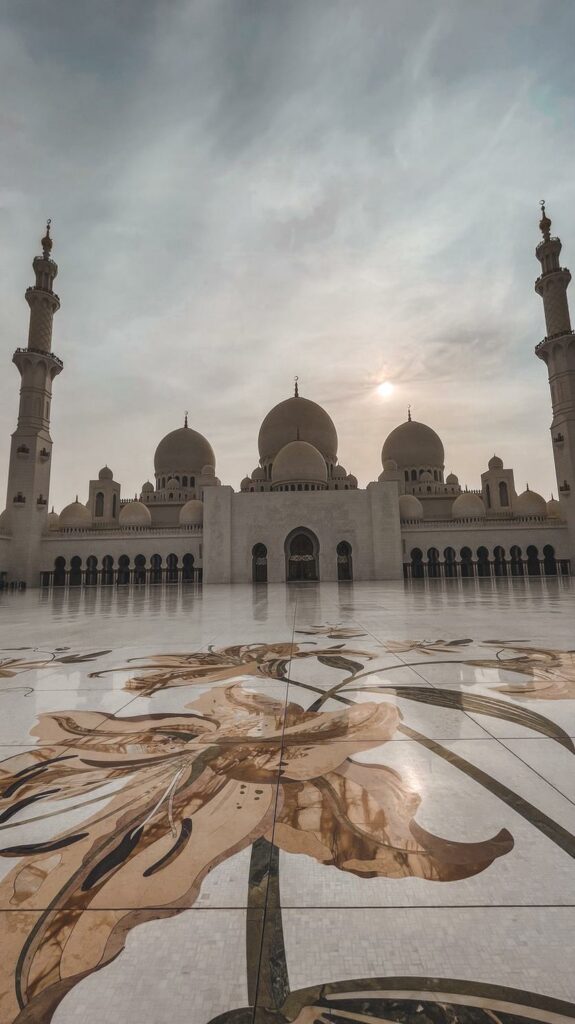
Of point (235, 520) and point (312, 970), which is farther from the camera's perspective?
point (235, 520)

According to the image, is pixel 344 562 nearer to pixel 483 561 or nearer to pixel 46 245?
pixel 483 561

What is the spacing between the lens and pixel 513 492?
104 feet

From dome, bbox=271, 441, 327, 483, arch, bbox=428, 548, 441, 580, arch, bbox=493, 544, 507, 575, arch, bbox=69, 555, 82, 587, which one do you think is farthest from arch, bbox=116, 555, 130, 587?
arch, bbox=493, 544, 507, 575

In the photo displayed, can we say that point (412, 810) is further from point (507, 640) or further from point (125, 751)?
point (507, 640)

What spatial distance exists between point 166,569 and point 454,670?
24.6m

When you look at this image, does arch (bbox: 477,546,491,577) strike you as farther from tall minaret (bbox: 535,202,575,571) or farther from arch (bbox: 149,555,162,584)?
arch (bbox: 149,555,162,584)

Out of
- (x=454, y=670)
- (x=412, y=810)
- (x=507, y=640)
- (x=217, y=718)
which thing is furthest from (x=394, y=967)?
(x=507, y=640)

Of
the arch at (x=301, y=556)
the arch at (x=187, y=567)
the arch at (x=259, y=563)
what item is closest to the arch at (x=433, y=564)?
the arch at (x=301, y=556)

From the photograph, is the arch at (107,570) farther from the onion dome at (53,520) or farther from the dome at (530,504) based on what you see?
the dome at (530,504)

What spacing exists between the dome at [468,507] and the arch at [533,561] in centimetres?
352

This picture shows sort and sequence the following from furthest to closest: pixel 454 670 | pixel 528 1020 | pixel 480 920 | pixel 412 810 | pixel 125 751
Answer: pixel 454 670, pixel 125 751, pixel 412 810, pixel 480 920, pixel 528 1020

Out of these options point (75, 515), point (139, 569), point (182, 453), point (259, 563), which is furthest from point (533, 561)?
point (75, 515)

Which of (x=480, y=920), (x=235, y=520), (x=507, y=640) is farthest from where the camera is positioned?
(x=235, y=520)

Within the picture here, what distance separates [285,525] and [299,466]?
530 centimetres
